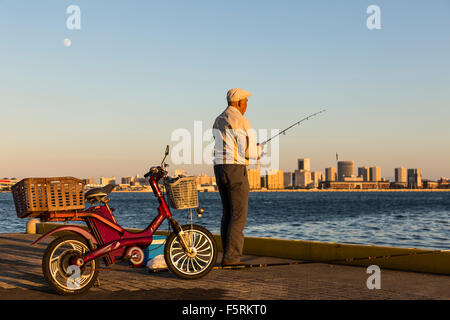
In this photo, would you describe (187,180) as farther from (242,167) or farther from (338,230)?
(338,230)

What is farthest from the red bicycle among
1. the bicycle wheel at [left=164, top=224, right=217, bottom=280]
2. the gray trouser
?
the gray trouser

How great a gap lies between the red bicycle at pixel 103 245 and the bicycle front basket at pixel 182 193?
1cm

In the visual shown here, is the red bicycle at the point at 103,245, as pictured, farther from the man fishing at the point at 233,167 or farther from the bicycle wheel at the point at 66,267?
the man fishing at the point at 233,167

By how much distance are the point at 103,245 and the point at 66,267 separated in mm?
421

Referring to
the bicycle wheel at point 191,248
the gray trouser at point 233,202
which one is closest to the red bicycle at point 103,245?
the bicycle wheel at point 191,248

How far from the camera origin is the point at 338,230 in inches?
1709

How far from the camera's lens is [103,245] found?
5.61m

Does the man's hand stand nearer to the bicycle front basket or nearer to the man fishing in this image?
the man fishing

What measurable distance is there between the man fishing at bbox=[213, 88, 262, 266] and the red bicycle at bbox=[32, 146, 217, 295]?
14.1 inches

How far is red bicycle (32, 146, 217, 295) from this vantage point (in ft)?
17.4
